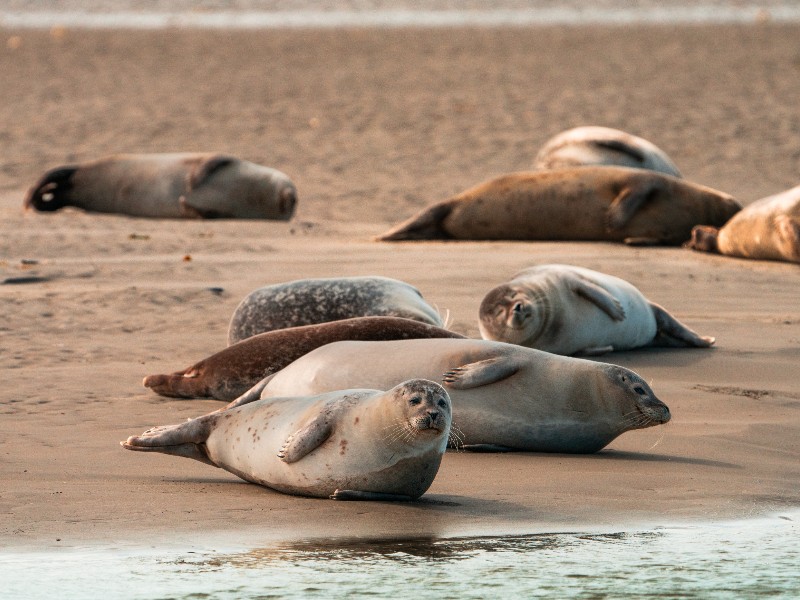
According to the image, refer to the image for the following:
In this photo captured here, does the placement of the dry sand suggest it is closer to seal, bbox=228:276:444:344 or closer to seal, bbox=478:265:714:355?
seal, bbox=478:265:714:355

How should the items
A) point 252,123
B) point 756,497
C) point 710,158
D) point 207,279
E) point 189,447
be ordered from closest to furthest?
point 756,497 < point 189,447 < point 207,279 < point 710,158 < point 252,123

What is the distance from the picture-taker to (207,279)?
8516 mm

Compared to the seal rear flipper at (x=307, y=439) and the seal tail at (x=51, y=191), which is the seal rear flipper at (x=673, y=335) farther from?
the seal tail at (x=51, y=191)

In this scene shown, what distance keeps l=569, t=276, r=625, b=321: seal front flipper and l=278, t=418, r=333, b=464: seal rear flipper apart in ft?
8.89

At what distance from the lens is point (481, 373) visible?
4.71 m

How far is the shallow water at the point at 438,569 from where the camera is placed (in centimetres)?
314

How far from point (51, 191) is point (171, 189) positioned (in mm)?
1047

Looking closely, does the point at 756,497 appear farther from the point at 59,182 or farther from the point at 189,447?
the point at 59,182

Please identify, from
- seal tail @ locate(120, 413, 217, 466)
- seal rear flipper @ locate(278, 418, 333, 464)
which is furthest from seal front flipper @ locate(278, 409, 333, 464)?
seal tail @ locate(120, 413, 217, 466)

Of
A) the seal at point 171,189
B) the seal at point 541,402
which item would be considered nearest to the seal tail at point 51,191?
the seal at point 171,189

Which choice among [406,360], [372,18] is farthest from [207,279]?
[372,18]

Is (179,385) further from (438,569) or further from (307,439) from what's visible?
(438,569)

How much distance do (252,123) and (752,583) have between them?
49.2 ft

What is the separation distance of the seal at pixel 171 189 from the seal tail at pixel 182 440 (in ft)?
25.0
